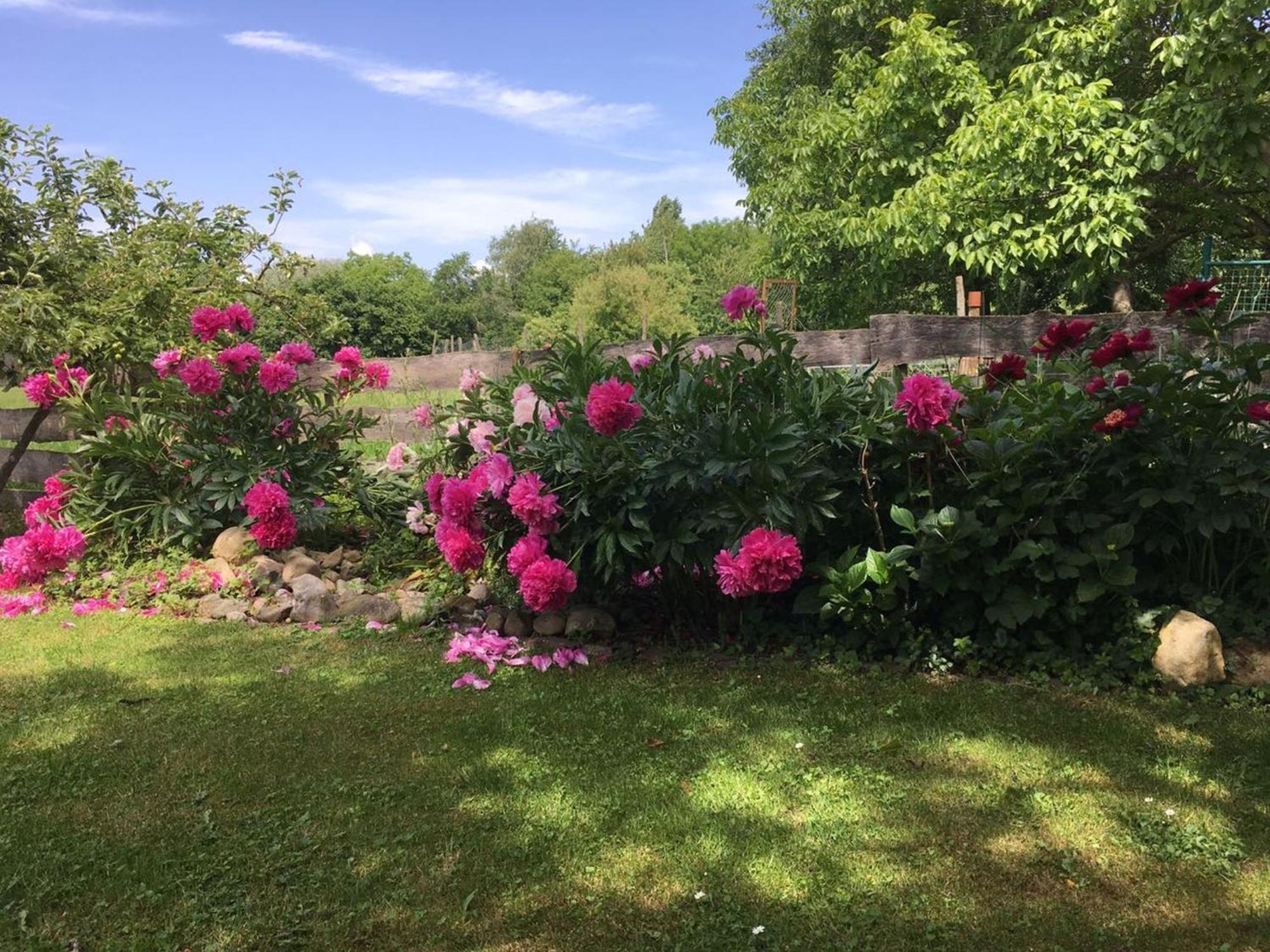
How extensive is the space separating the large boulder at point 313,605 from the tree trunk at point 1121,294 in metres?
13.5

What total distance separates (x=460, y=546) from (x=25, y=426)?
16.1 ft

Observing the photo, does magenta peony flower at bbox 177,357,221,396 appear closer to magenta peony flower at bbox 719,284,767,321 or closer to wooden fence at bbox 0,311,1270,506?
wooden fence at bbox 0,311,1270,506

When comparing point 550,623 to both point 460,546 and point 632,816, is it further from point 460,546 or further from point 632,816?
point 632,816

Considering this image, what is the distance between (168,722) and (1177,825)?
312 centimetres

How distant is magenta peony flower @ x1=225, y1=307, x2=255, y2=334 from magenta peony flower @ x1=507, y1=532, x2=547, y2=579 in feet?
9.92

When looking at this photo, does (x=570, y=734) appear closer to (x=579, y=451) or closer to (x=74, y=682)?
(x=579, y=451)

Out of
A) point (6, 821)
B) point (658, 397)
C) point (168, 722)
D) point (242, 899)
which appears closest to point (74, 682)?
point (168, 722)

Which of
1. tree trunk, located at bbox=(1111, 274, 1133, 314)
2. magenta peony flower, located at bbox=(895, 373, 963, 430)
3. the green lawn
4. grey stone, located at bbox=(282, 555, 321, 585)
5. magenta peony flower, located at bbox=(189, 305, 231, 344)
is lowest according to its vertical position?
the green lawn

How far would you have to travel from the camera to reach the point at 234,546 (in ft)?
16.8

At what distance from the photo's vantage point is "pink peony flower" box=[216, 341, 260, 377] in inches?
208

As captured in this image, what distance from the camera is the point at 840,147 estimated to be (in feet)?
44.7

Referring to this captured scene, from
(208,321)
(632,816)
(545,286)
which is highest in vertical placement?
(545,286)

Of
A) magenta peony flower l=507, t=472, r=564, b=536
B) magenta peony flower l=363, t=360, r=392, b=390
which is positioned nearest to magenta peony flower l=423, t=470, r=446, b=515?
magenta peony flower l=507, t=472, r=564, b=536

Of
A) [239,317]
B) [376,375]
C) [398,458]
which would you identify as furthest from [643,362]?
[239,317]
